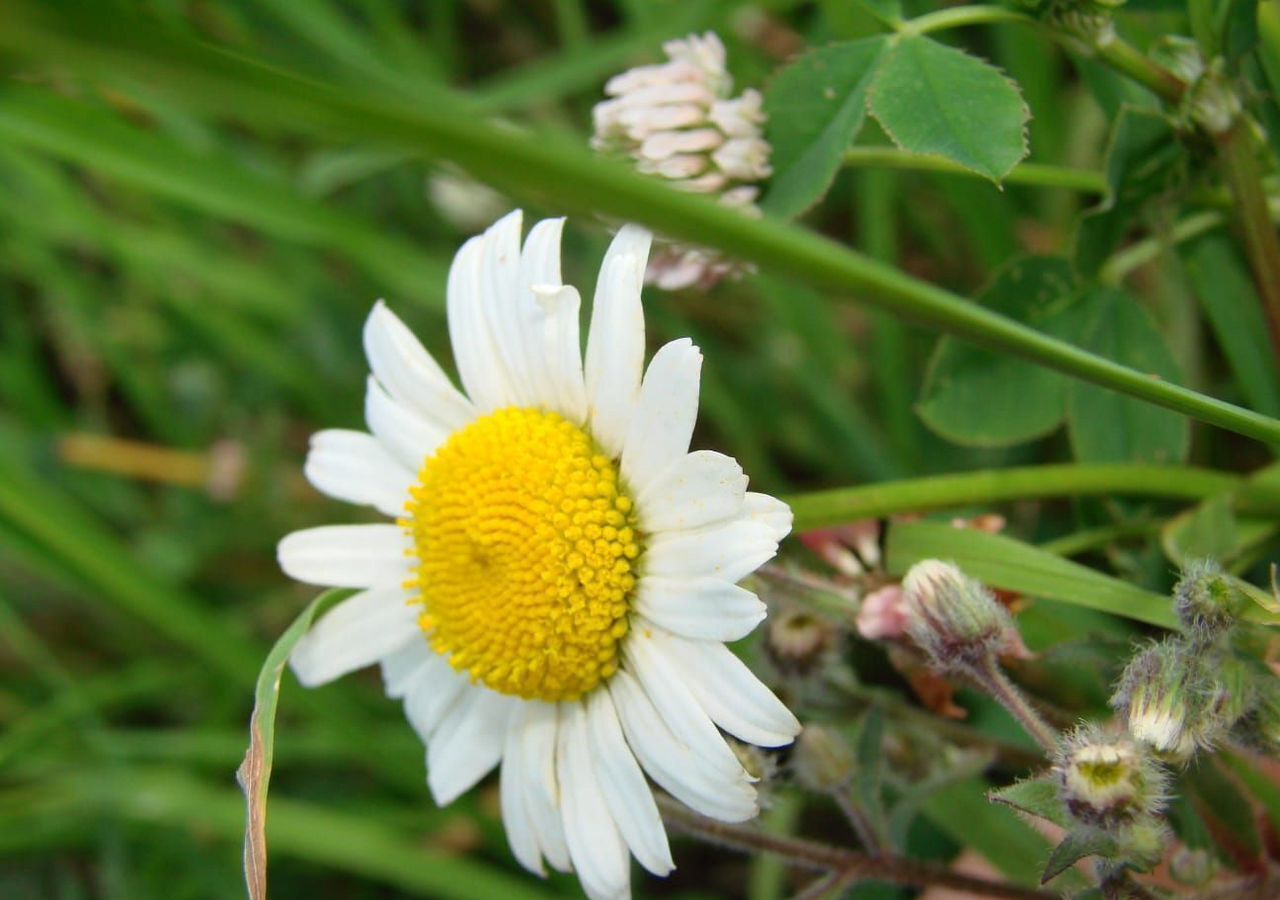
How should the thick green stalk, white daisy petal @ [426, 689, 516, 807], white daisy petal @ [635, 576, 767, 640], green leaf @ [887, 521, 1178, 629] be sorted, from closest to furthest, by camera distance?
the thick green stalk
white daisy petal @ [635, 576, 767, 640]
green leaf @ [887, 521, 1178, 629]
white daisy petal @ [426, 689, 516, 807]

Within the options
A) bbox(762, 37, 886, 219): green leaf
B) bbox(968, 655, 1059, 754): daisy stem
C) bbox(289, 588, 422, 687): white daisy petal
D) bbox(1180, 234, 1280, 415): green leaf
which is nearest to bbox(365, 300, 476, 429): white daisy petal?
bbox(289, 588, 422, 687): white daisy petal

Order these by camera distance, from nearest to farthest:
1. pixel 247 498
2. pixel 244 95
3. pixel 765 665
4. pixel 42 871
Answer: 1. pixel 244 95
2. pixel 765 665
3. pixel 42 871
4. pixel 247 498

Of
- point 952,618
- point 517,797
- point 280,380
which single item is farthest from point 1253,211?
point 280,380

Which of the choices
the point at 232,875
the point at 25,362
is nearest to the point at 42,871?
the point at 232,875

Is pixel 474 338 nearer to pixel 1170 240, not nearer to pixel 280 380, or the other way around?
pixel 1170 240

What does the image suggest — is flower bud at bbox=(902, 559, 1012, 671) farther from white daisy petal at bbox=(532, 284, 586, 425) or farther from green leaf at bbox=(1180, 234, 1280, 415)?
green leaf at bbox=(1180, 234, 1280, 415)

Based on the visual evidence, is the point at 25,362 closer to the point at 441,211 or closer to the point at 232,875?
the point at 441,211

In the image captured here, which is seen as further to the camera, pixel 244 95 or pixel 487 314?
pixel 487 314
